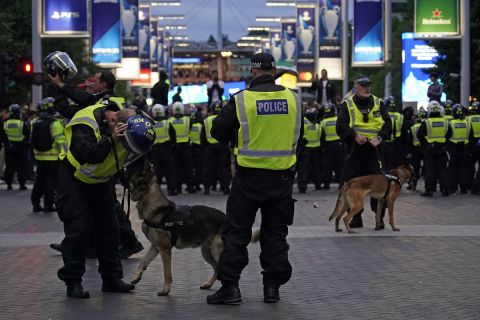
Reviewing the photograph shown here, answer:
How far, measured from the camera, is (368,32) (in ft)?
130

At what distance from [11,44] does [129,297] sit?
26.9 m

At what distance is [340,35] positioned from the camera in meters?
46.1

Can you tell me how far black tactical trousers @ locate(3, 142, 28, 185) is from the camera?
25.6m

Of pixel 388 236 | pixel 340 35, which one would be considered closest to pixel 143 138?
pixel 388 236

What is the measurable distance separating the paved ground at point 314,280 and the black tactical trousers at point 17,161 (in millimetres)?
9183

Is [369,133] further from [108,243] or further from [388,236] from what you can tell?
[108,243]

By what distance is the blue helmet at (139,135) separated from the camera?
901 centimetres

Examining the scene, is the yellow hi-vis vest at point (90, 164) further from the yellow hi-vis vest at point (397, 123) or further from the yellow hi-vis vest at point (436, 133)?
the yellow hi-vis vest at point (397, 123)

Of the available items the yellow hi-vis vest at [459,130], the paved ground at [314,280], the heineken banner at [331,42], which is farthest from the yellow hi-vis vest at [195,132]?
the heineken banner at [331,42]

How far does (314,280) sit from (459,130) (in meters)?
13.0

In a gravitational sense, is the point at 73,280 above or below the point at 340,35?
below

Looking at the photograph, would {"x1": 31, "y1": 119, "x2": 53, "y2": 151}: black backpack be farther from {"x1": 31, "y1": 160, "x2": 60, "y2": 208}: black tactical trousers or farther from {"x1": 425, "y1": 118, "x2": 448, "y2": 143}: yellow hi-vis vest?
{"x1": 425, "y1": 118, "x2": 448, "y2": 143}: yellow hi-vis vest

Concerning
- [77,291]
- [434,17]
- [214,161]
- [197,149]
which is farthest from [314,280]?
[434,17]

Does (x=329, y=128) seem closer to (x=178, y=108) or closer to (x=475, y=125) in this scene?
(x=178, y=108)
